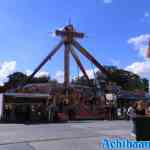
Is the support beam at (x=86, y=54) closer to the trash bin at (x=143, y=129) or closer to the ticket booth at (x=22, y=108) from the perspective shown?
the ticket booth at (x=22, y=108)

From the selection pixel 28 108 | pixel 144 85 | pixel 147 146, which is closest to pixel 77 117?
pixel 28 108

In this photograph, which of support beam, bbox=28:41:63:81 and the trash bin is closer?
the trash bin

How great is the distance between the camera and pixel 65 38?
210 feet

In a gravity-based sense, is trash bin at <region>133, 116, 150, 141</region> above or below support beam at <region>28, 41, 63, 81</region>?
below

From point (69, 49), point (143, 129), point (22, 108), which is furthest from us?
point (69, 49)

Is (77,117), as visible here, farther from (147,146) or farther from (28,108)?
(147,146)

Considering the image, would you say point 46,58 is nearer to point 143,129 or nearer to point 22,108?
point 22,108

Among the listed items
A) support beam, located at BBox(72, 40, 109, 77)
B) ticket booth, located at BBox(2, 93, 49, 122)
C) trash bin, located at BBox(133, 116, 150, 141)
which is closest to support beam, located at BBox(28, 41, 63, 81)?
support beam, located at BBox(72, 40, 109, 77)

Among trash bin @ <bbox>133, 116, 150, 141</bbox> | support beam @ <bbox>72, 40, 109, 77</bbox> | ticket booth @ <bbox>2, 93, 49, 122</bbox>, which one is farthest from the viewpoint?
support beam @ <bbox>72, 40, 109, 77</bbox>

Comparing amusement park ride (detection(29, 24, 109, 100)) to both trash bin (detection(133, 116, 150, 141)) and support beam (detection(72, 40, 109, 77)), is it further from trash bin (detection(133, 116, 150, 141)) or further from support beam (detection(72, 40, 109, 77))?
trash bin (detection(133, 116, 150, 141))

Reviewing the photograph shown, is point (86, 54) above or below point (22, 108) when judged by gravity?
above

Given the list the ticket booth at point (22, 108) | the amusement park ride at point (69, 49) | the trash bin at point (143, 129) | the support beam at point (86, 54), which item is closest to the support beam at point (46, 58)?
the amusement park ride at point (69, 49)

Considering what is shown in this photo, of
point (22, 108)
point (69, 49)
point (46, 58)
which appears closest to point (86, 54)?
point (69, 49)

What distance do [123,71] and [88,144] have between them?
103m
